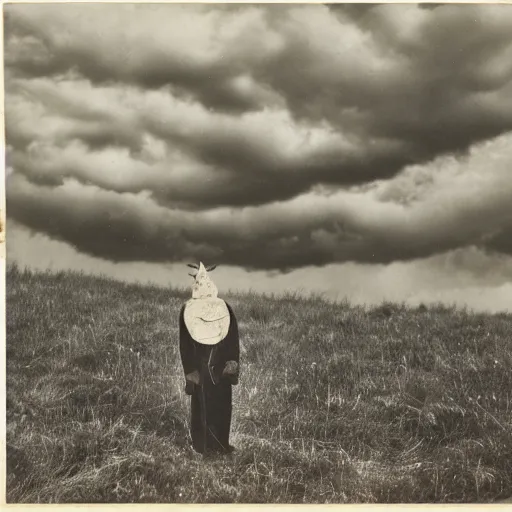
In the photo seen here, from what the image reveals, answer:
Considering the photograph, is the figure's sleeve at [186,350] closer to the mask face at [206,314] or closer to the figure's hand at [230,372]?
the mask face at [206,314]

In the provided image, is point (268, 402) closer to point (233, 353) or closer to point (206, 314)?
point (233, 353)

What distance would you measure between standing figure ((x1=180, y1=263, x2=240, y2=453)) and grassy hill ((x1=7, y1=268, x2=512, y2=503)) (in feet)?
0.49

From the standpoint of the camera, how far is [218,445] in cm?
553

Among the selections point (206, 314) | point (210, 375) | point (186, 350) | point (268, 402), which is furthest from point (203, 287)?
point (268, 402)

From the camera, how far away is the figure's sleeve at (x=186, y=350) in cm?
554

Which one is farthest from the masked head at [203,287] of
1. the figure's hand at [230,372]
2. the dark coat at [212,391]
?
the figure's hand at [230,372]

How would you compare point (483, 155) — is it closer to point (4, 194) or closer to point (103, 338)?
point (103, 338)

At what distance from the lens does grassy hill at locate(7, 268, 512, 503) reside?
5543 millimetres

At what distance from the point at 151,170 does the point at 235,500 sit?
305 centimetres

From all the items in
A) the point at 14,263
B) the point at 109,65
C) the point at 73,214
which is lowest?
the point at 14,263

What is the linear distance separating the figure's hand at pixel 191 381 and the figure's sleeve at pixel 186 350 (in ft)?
0.11

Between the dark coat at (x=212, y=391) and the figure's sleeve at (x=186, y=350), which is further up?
the figure's sleeve at (x=186, y=350)

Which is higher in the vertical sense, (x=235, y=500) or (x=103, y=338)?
(x=103, y=338)

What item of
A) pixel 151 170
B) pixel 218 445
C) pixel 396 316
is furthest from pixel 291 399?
pixel 151 170
